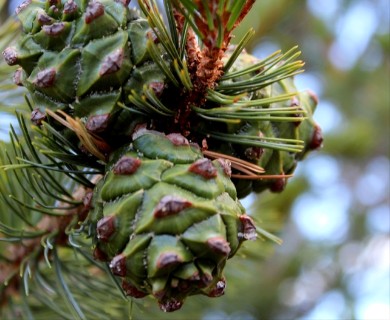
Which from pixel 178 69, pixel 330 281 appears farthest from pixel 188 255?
pixel 330 281

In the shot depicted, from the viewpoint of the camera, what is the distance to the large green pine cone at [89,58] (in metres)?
0.77

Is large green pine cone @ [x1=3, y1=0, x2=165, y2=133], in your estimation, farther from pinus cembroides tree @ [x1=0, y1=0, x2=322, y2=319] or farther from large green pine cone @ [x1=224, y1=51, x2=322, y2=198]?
large green pine cone @ [x1=224, y1=51, x2=322, y2=198]

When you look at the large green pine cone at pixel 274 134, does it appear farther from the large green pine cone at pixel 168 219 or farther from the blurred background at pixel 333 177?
the blurred background at pixel 333 177

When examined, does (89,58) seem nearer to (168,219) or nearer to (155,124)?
(155,124)

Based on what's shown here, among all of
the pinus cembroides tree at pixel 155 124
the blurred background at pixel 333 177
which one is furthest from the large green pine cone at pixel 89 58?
the blurred background at pixel 333 177

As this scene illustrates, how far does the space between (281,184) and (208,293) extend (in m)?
0.26

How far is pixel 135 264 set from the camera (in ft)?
2.36

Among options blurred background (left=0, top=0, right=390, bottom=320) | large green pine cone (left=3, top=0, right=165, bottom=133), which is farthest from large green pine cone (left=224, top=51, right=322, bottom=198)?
blurred background (left=0, top=0, right=390, bottom=320)

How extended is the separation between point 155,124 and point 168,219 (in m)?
0.17

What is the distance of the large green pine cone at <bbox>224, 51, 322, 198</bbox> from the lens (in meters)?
0.87

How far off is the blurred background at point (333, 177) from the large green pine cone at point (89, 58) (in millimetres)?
1255

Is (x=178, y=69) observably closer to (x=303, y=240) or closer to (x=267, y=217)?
(x=267, y=217)

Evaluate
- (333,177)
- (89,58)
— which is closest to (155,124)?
(89,58)

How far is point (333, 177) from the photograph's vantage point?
9.92 ft
